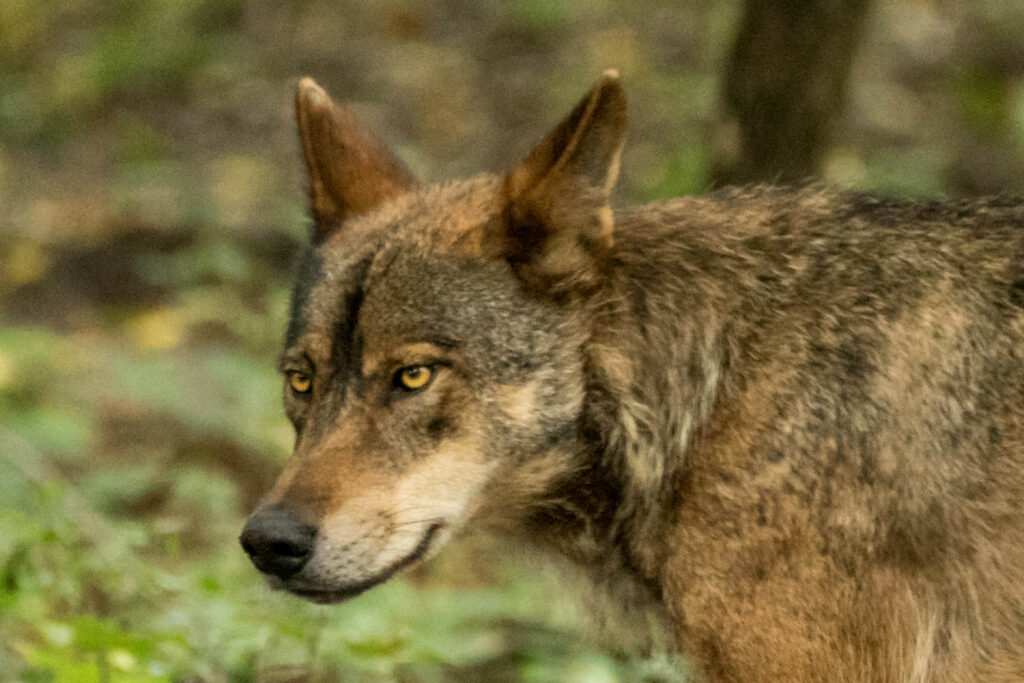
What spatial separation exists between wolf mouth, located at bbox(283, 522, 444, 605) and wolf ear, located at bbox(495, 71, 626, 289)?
3.11ft

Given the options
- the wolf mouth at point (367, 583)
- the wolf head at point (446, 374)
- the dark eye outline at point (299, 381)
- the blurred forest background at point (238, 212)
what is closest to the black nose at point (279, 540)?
the wolf head at point (446, 374)

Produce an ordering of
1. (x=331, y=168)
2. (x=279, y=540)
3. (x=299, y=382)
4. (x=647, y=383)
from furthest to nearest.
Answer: (x=331, y=168) < (x=299, y=382) < (x=647, y=383) < (x=279, y=540)

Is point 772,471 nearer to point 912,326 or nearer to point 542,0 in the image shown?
point 912,326

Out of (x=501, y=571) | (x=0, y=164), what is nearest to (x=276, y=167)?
(x=0, y=164)

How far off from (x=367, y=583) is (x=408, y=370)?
721 millimetres

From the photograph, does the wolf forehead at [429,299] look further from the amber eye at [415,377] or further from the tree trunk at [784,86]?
the tree trunk at [784,86]

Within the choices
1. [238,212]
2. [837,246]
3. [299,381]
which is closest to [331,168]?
[299,381]

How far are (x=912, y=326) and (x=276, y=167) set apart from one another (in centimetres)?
850

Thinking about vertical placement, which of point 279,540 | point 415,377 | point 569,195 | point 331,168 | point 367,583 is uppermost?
point 569,195

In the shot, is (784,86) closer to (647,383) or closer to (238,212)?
(647,383)

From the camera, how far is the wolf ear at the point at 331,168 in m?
4.49

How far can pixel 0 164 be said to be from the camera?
37.3ft

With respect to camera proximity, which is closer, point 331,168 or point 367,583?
point 367,583

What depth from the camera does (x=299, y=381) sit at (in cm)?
409
